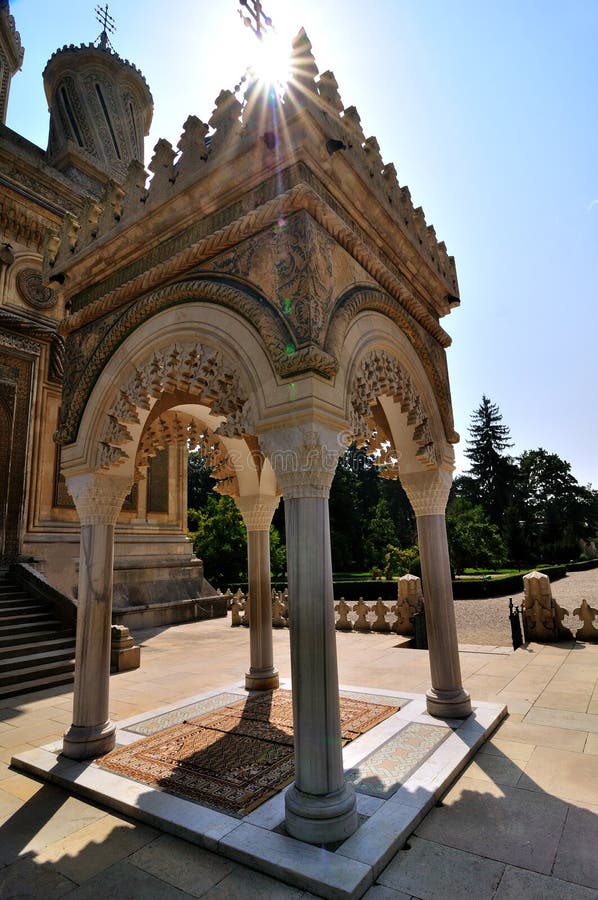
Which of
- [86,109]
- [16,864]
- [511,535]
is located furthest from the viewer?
[511,535]

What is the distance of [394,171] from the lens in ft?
15.5

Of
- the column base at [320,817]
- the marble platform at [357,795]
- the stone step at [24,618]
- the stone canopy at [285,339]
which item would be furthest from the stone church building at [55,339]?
the column base at [320,817]

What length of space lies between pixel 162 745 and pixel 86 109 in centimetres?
1619

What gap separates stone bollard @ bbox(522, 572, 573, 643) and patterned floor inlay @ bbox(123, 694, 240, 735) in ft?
17.8

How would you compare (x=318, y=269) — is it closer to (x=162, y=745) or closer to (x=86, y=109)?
(x=162, y=745)

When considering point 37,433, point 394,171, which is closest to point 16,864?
point 394,171

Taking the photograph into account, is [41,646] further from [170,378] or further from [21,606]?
[170,378]

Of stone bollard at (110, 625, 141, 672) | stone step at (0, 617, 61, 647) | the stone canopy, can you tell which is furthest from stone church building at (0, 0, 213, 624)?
the stone canopy

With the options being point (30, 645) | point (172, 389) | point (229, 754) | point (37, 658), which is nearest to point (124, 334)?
point (172, 389)

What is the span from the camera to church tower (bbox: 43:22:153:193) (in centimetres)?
1370

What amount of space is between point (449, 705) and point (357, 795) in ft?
5.54

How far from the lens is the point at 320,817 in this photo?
9.07 ft

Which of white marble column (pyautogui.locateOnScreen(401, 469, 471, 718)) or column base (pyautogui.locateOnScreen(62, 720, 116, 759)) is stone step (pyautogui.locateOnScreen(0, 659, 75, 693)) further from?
white marble column (pyautogui.locateOnScreen(401, 469, 471, 718))

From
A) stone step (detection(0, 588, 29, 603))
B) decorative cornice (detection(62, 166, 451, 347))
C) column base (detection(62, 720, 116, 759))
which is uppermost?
decorative cornice (detection(62, 166, 451, 347))
